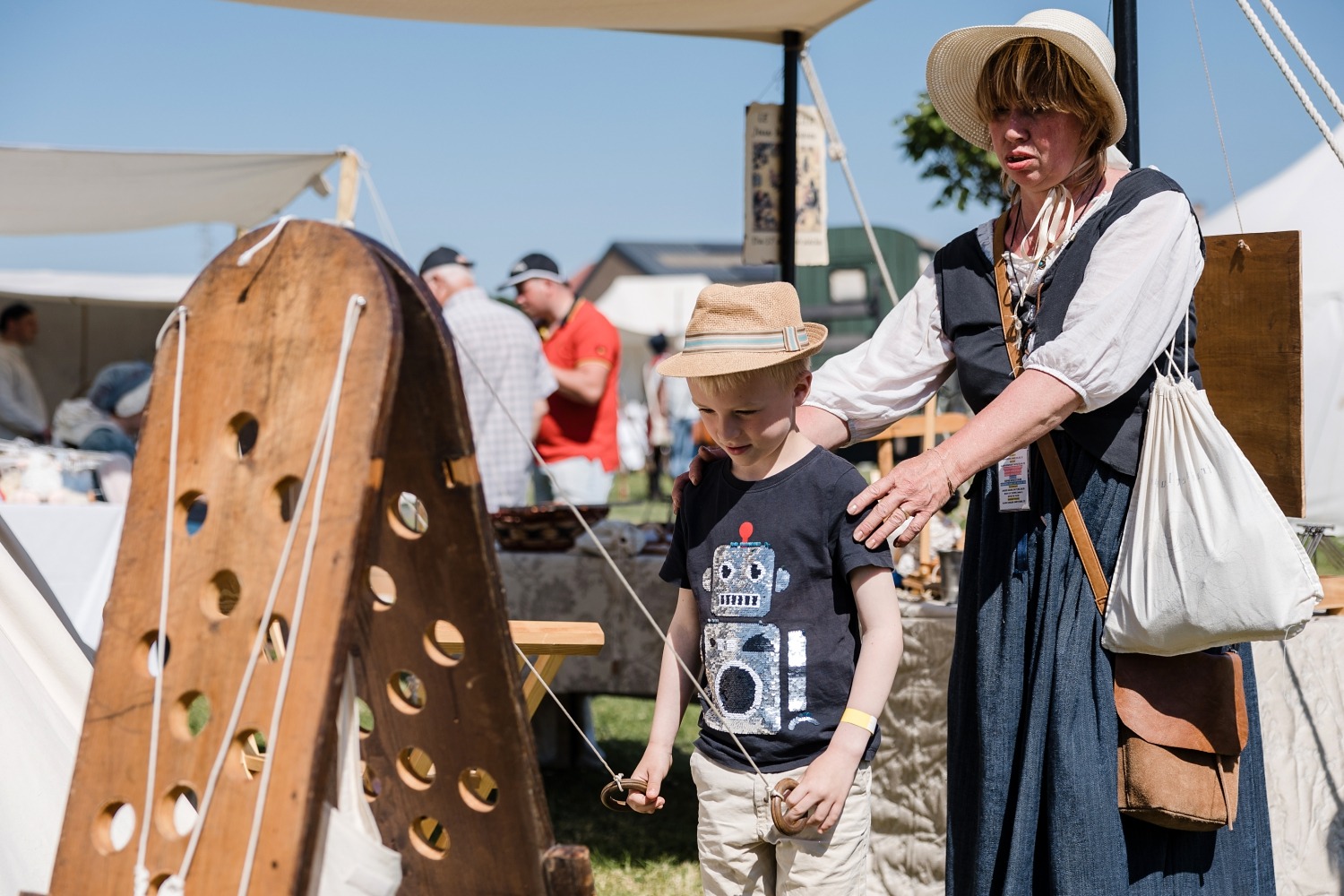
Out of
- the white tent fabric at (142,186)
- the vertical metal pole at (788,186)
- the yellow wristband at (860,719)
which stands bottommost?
the yellow wristband at (860,719)

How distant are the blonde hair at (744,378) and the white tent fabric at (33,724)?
985 millimetres

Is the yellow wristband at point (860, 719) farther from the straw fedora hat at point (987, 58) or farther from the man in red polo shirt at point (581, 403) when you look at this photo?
the man in red polo shirt at point (581, 403)

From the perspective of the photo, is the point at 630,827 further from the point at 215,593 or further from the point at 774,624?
the point at 215,593

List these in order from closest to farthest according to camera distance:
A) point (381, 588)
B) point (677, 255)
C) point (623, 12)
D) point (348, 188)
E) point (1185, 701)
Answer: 1. point (381, 588)
2. point (1185, 701)
3. point (623, 12)
4. point (348, 188)
5. point (677, 255)

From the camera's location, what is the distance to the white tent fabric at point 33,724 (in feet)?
5.95

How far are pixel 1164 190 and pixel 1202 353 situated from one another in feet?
2.90

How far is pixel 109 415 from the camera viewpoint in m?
6.41

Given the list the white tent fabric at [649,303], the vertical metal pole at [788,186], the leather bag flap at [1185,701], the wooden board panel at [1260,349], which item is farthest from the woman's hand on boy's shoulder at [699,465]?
the white tent fabric at [649,303]

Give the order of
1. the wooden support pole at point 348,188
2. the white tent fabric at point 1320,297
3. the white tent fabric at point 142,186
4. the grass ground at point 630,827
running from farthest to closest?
1. the white tent fabric at point 1320,297
2. the white tent fabric at point 142,186
3. the wooden support pole at point 348,188
4. the grass ground at point 630,827

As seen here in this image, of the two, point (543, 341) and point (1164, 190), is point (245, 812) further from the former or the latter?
point (543, 341)

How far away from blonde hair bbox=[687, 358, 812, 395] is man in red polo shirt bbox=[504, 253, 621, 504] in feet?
10.2

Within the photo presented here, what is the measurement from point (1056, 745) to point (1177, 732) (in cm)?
17

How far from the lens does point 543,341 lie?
5246 millimetres

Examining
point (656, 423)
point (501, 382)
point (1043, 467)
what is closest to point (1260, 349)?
point (1043, 467)
